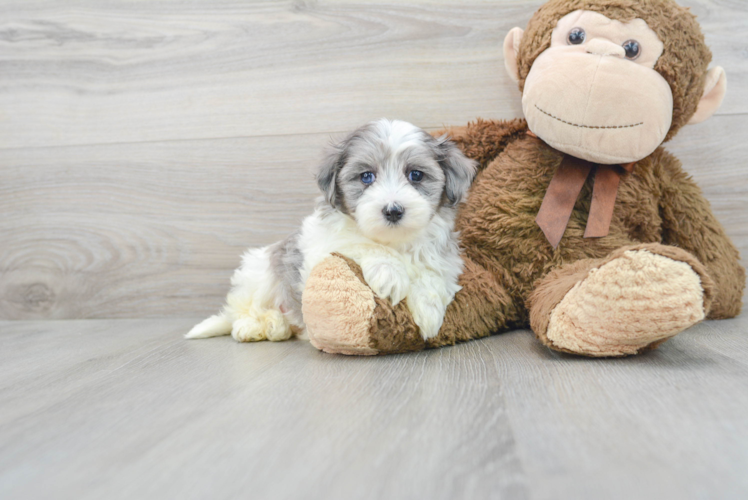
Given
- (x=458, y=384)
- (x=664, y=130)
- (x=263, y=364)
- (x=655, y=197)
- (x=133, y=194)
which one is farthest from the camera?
(x=133, y=194)

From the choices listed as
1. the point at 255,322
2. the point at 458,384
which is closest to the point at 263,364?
the point at 255,322

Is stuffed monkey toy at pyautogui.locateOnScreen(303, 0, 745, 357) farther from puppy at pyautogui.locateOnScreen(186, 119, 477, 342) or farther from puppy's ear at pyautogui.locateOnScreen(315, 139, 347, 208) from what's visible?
puppy's ear at pyautogui.locateOnScreen(315, 139, 347, 208)

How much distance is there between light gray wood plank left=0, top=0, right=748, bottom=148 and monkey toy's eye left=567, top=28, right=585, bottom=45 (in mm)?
441

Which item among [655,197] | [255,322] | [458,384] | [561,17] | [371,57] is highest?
[561,17]

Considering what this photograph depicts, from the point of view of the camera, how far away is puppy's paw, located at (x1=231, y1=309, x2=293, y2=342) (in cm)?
166

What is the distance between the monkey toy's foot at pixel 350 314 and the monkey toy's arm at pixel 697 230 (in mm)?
894

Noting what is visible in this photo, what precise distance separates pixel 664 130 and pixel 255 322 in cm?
127

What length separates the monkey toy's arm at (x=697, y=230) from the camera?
1.64 m

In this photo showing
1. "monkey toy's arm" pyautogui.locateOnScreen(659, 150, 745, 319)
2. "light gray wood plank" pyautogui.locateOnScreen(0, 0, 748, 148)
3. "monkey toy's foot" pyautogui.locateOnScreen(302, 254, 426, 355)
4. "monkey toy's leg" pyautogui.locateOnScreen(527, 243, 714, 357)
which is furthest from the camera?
"light gray wood plank" pyautogui.locateOnScreen(0, 0, 748, 148)

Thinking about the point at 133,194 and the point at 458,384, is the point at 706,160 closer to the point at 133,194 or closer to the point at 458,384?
the point at 458,384

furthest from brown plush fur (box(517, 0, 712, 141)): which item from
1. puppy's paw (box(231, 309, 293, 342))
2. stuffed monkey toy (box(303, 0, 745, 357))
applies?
puppy's paw (box(231, 309, 293, 342))

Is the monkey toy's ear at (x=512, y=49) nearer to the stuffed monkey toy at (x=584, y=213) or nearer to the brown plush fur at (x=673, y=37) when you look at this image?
the stuffed monkey toy at (x=584, y=213)

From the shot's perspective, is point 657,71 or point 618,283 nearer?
point 618,283

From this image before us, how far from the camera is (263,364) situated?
1348 millimetres
